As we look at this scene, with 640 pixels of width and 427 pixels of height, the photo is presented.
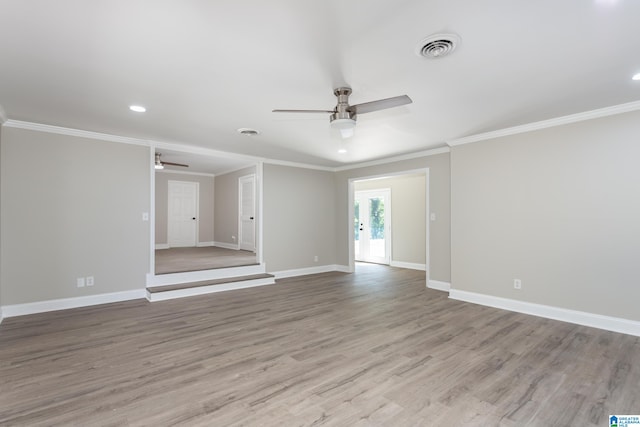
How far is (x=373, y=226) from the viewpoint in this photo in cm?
897

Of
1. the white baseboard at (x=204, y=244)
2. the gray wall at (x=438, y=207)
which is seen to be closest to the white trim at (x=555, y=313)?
the gray wall at (x=438, y=207)

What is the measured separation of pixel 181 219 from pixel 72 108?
6.28m

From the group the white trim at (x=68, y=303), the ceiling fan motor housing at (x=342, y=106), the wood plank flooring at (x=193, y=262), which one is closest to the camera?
the ceiling fan motor housing at (x=342, y=106)

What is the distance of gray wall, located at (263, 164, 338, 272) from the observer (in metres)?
6.55

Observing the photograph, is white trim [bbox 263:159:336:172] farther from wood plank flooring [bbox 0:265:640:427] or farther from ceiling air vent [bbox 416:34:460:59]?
ceiling air vent [bbox 416:34:460:59]

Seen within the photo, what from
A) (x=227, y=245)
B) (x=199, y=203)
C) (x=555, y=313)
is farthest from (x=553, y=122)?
(x=199, y=203)

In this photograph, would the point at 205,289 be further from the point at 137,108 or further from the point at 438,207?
the point at 438,207

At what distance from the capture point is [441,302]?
188 inches

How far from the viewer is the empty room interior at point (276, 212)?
6.71 feet

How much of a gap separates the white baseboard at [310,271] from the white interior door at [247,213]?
176 cm

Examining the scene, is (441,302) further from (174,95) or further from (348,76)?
(174,95)

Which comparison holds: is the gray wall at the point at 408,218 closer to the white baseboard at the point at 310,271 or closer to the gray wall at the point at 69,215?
the white baseboard at the point at 310,271

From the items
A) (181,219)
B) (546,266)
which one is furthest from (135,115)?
(181,219)
